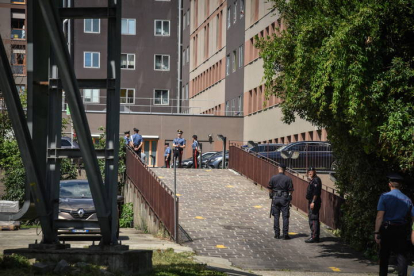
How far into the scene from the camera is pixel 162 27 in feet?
234

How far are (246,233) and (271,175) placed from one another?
23.4 feet

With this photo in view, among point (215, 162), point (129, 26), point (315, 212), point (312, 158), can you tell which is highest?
point (129, 26)

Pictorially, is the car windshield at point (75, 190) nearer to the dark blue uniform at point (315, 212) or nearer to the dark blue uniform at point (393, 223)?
the dark blue uniform at point (315, 212)

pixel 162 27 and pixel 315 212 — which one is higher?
pixel 162 27

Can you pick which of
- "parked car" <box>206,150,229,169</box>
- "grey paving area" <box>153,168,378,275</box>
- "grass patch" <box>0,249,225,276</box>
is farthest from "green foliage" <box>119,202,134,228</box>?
"grass patch" <box>0,249,225,276</box>

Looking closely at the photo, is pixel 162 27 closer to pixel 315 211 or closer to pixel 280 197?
pixel 280 197

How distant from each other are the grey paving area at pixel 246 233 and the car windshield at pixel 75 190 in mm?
2762

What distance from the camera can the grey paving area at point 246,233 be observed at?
1662 centimetres

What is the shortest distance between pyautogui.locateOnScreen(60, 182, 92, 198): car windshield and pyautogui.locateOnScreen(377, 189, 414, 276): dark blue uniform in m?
10.2

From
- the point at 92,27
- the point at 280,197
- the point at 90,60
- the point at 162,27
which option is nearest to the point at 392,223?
the point at 280,197

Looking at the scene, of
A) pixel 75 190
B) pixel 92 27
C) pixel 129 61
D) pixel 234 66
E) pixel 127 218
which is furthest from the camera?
pixel 129 61

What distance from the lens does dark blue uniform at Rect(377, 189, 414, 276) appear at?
11688 mm

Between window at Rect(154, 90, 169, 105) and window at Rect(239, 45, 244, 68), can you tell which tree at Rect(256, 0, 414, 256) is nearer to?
window at Rect(239, 45, 244, 68)

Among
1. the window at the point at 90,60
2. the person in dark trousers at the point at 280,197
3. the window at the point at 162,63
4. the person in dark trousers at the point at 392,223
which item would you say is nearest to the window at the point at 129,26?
the window at the point at 162,63
